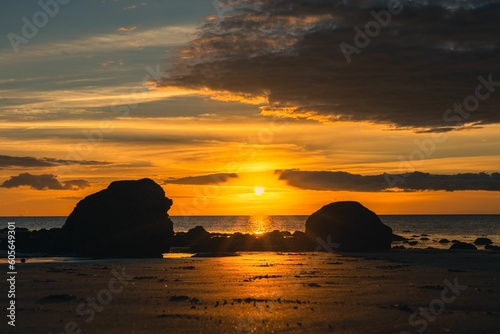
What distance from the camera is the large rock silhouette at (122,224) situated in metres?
57.1

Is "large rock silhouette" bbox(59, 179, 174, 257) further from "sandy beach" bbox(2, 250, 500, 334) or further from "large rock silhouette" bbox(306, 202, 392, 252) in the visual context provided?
"sandy beach" bbox(2, 250, 500, 334)

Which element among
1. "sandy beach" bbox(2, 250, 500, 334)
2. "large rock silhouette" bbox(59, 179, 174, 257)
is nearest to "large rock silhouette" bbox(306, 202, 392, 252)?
"large rock silhouette" bbox(59, 179, 174, 257)

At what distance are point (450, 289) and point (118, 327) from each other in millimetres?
15082

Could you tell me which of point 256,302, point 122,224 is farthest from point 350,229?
point 256,302

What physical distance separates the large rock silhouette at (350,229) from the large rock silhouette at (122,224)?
61.0 feet

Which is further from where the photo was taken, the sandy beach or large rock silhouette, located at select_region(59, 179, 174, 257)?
large rock silhouette, located at select_region(59, 179, 174, 257)

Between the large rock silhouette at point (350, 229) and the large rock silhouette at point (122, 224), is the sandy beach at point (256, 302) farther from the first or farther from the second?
the large rock silhouette at point (350, 229)

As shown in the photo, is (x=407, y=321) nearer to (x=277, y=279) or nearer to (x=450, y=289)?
(x=450, y=289)

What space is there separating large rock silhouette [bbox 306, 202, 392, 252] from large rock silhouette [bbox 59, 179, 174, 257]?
18.6 m

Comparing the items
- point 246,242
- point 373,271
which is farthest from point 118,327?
point 246,242

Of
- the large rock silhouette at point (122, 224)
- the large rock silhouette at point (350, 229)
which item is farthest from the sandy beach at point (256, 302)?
the large rock silhouette at point (350, 229)

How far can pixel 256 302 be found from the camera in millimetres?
20984

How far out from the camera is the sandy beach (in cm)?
1639

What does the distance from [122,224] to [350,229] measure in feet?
81.2
